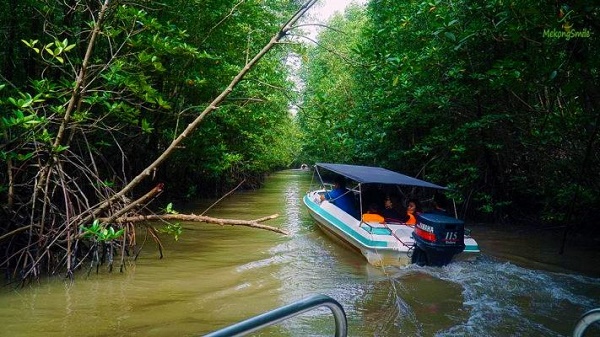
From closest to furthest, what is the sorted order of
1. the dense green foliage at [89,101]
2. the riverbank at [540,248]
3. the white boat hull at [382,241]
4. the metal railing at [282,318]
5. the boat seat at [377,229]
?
1. the metal railing at [282,318]
2. the dense green foliage at [89,101]
3. the white boat hull at [382,241]
4. the boat seat at [377,229]
5. the riverbank at [540,248]

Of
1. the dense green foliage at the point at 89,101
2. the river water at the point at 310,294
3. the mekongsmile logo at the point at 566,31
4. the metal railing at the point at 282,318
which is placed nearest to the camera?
the metal railing at the point at 282,318

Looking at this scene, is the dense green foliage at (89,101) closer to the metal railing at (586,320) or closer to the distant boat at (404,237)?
the distant boat at (404,237)

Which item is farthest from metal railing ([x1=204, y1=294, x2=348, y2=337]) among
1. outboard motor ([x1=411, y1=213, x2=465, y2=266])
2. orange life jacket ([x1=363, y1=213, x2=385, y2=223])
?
orange life jacket ([x1=363, y1=213, x2=385, y2=223])

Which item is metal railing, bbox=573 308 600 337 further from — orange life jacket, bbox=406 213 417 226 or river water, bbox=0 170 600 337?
orange life jacket, bbox=406 213 417 226

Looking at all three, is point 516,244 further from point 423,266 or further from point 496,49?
point 496,49

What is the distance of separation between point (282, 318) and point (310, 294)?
4.61 metres

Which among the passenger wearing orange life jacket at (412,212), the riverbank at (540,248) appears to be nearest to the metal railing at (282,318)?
the passenger wearing orange life jacket at (412,212)

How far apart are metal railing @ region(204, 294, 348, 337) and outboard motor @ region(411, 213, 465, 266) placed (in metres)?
4.79

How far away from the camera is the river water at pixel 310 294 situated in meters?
4.75

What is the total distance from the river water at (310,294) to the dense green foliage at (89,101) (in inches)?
33.7

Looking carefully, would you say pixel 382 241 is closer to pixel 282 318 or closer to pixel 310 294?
pixel 310 294

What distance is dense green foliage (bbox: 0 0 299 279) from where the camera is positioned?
5.12 metres

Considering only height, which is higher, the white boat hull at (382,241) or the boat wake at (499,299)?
the white boat hull at (382,241)

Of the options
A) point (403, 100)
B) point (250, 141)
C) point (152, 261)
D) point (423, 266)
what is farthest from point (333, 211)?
point (250, 141)
